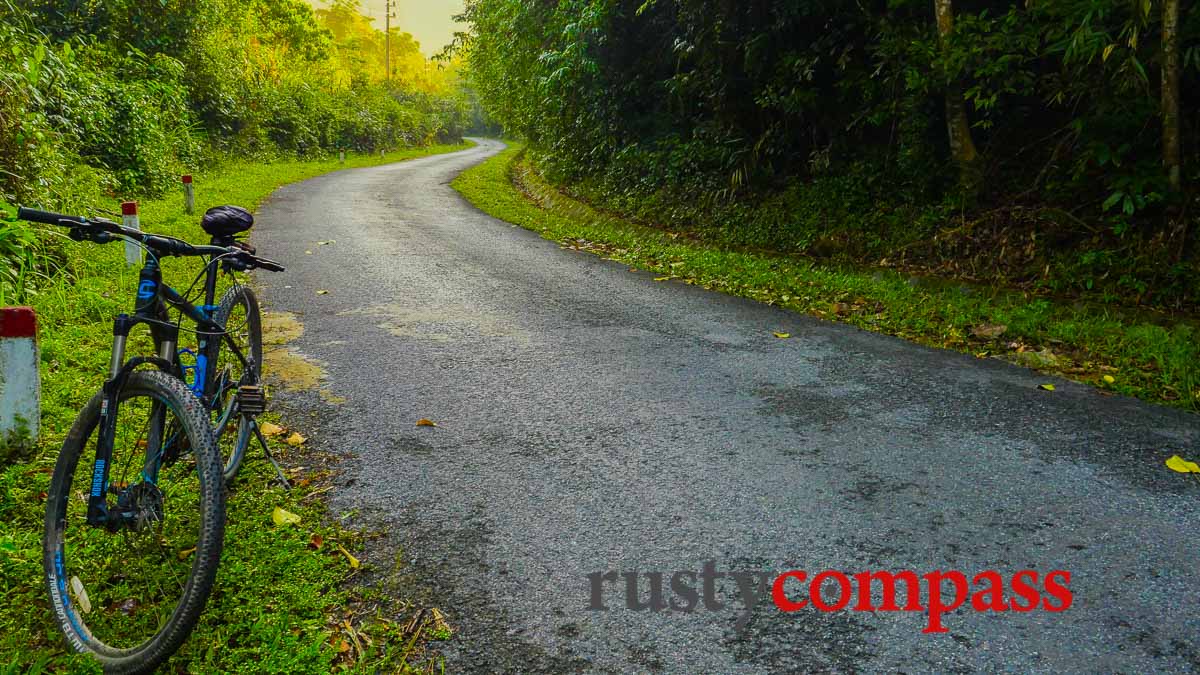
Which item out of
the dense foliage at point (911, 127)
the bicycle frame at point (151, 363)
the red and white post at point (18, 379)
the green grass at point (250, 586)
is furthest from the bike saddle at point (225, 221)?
the dense foliage at point (911, 127)

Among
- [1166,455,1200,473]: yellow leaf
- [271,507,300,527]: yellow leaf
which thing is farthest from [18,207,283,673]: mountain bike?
[1166,455,1200,473]: yellow leaf

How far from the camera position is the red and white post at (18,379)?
12.8 feet

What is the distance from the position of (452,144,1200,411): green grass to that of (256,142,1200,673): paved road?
0.50 meters

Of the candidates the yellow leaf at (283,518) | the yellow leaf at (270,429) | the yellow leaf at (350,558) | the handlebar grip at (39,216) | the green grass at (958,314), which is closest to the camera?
the handlebar grip at (39,216)

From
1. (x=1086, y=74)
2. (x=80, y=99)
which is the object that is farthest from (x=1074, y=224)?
(x=80, y=99)

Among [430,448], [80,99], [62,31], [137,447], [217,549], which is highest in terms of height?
[62,31]

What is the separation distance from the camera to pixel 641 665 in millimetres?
2607

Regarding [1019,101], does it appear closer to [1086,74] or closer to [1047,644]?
[1086,74]

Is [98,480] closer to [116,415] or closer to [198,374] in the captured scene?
[116,415]

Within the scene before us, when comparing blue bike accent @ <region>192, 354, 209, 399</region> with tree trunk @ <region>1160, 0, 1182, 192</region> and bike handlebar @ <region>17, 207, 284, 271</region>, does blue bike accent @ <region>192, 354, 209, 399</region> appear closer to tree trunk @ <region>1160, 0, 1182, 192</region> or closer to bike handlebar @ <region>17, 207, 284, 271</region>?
bike handlebar @ <region>17, 207, 284, 271</region>

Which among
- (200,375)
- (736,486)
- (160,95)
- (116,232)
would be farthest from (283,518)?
(160,95)

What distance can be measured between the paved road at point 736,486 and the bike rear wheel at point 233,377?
554mm

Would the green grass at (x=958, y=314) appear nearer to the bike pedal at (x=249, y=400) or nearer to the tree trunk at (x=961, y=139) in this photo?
the tree trunk at (x=961, y=139)

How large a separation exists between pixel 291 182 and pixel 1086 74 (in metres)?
19.5
